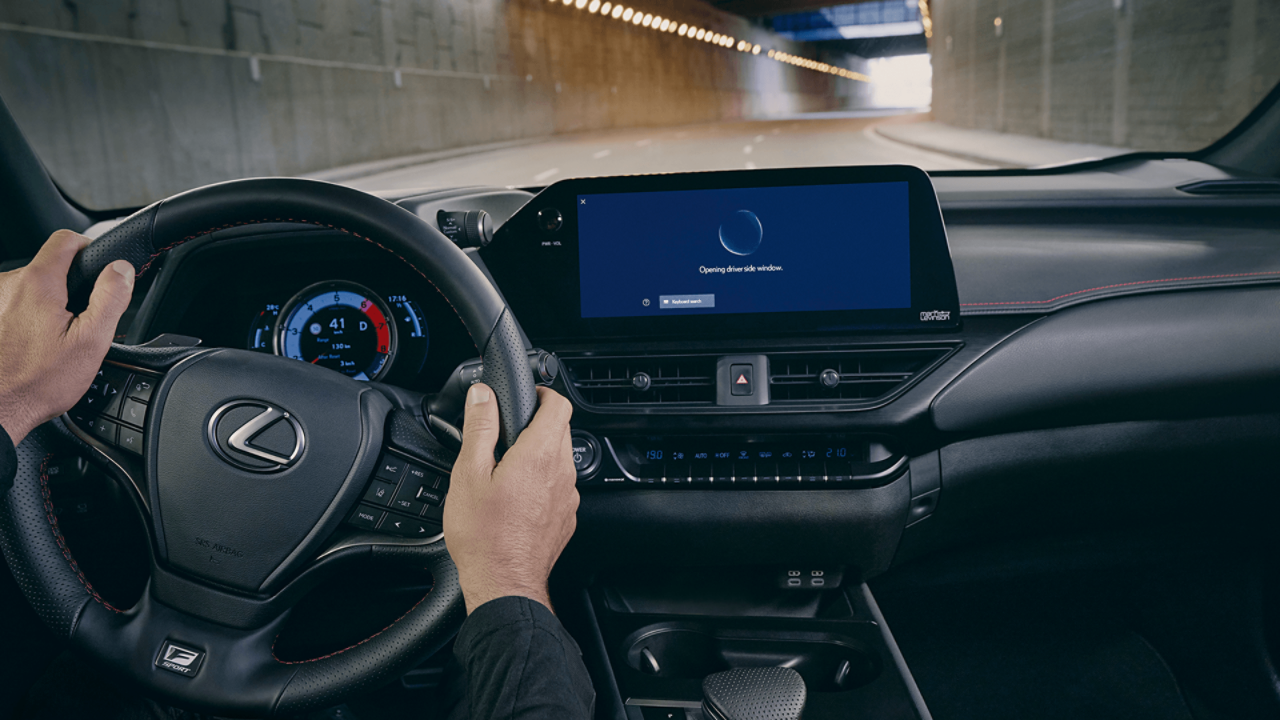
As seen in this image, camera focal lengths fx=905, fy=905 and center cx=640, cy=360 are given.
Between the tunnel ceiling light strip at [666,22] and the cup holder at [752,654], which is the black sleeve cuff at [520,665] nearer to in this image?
the cup holder at [752,654]

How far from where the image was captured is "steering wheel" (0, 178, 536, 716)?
4.75 ft

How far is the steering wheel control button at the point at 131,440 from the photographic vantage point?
150cm

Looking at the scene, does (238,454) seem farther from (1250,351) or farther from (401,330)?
(1250,351)

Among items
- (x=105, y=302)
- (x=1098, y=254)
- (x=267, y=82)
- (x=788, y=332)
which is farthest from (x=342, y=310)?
(x=267, y=82)

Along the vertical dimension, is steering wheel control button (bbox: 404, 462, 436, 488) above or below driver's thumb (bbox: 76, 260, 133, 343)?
below

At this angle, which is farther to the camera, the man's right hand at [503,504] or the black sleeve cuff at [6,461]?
the black sleeve cuff at [6,461]

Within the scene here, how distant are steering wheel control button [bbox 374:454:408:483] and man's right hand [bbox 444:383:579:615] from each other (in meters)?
0.29

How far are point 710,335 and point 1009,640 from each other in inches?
59.3

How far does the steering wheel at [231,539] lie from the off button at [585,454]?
70 centimetres

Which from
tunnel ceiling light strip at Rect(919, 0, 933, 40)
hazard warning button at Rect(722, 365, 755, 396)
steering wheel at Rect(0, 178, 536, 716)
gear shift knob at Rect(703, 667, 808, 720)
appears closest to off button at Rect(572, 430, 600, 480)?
hazard warning button at Rect(722, 365, 755, 396)

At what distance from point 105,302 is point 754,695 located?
1299 mm

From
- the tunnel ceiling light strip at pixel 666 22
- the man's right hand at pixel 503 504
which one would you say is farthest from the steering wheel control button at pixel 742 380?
the tunnel ceiling light strip at pixel 666 22

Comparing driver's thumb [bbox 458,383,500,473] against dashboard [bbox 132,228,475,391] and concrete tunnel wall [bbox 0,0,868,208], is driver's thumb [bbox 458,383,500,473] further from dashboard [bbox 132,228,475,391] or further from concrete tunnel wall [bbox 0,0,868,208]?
concrete tunnel wall [bbox 0,0,868,208]

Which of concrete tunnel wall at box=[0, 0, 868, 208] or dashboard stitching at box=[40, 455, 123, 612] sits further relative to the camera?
concrete tunnel wall at box=[0, 0, 868, 208]
